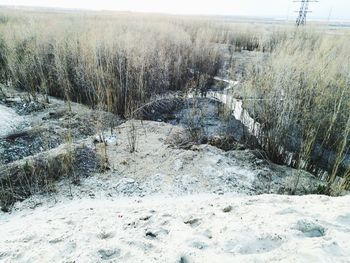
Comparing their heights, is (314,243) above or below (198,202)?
above

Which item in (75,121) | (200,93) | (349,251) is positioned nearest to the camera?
(349,251)

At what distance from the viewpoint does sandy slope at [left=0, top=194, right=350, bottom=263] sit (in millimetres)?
2031


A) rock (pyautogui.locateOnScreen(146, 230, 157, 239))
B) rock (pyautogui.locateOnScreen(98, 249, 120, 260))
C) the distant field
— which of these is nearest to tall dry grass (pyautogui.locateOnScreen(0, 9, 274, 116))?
the distant field

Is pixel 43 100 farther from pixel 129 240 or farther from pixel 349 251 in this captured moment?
pixel 349 251

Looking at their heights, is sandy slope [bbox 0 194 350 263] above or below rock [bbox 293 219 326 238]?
below

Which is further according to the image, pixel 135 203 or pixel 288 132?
pixel 288 132

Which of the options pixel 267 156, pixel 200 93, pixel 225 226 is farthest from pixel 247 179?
pixel 200 93

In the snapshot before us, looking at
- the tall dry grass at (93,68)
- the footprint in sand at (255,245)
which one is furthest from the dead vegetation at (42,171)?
the footprint in sand at (255,245)

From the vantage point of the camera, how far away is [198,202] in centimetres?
317

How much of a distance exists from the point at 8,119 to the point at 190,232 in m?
4.07

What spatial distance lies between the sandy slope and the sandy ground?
2023 millimetres

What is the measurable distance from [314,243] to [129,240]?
4.52 feet

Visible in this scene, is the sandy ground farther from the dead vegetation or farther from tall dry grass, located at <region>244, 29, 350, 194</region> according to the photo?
tall dry grass, located at <region>244, 29, 350, 194</region>

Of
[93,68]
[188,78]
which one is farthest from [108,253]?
[188,78]
